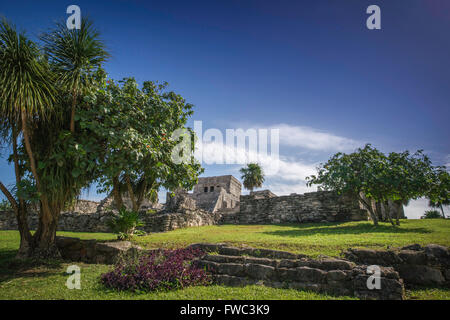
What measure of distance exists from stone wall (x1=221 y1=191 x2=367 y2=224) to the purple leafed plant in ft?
40.8

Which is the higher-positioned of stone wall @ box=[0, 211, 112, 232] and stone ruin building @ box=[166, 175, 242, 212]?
stone ruin building @ box=[166, 175, 242, 212]

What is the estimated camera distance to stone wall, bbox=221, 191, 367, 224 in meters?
15.1

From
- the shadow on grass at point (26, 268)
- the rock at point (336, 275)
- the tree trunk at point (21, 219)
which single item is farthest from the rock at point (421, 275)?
the tree trunk at point (21, 219)

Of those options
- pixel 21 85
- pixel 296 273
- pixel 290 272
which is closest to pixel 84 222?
pixel 21 85

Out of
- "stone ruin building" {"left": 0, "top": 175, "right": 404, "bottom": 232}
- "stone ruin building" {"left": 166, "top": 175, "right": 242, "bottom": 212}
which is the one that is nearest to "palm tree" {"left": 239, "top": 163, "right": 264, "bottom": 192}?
"stone ruin building" {"left": 166, "top": 175, "right": 242, "bottom": 212}

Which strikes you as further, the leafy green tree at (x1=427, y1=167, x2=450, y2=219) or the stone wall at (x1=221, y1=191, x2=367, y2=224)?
the stone wall at (x1=221, y1=191, x2=367, y2=224)

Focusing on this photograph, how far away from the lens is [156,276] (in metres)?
5.19

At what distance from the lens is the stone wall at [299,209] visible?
15083mm

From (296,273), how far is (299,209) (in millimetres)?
12524

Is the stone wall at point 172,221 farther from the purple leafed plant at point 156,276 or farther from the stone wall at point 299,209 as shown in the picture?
the purple leafed plant at point 156,276

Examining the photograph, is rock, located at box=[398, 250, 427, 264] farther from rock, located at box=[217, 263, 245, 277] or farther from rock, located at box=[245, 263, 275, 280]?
rock, located at box=[217, 263, 245, 277]

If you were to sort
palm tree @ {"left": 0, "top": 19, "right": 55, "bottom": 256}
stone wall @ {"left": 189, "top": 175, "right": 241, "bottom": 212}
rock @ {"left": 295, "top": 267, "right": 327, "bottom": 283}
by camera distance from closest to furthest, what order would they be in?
rock @ {"left": 295, "top": 267, "right": 327, "bottom": 283} → palm tree @ {"left": 0, "top": 19, "right": 55, "bottom": 256} → stone wall @ {"left": 189, "top": 175, "right": 241, "bottom": 212}

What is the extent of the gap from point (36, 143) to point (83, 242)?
372cm

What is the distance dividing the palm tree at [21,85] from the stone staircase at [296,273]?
5.98 m
